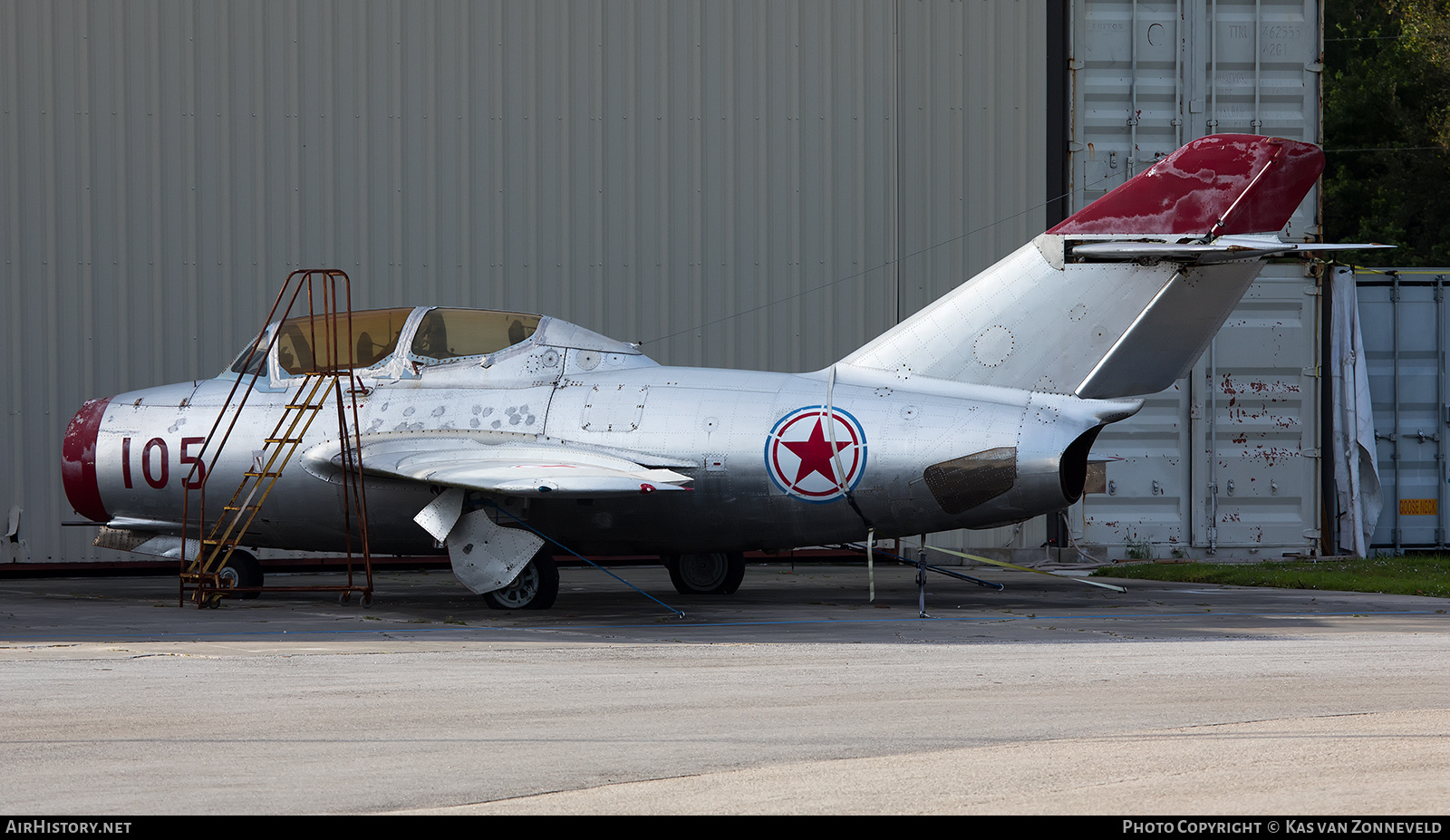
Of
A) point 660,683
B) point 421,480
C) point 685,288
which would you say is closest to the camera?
point 660,683

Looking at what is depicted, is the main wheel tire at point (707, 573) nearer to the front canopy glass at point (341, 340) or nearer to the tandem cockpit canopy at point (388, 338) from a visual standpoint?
the tandem cockpit canopy at point (388, 338)

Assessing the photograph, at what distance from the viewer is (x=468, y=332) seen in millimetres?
13164

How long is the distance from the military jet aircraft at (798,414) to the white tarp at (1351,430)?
6158 millimetres

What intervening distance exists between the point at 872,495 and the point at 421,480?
3.75 m

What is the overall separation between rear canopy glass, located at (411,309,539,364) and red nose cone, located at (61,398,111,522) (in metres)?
3.39

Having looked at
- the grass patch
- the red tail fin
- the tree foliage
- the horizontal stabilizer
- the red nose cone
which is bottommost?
the grass patch

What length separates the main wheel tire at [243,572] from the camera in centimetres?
1359

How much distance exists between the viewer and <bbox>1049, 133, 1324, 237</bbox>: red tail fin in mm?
11781

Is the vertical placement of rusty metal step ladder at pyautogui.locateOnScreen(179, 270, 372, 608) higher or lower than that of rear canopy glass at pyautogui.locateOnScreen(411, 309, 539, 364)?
lower

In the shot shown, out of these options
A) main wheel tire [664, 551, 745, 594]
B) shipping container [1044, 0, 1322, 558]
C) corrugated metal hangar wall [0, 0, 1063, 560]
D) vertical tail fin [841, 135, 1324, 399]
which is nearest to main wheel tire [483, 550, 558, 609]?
main wheel tire [664, 551, 745, 594]

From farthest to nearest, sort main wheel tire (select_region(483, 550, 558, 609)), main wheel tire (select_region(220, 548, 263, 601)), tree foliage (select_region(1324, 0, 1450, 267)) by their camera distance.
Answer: tree foliage (select_region(1324, 0, 1450, 267)) → main wheel tire (select_region(220, 548, 263, 601)) → main wheel tire (select_region(483, 550, 558, 609))

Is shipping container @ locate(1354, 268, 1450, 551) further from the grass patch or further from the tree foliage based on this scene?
the tree foliage

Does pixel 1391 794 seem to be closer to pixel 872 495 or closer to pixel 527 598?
pixel 872 495

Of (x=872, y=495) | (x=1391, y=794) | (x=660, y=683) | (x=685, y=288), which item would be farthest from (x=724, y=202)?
(x=1391, y=794)
